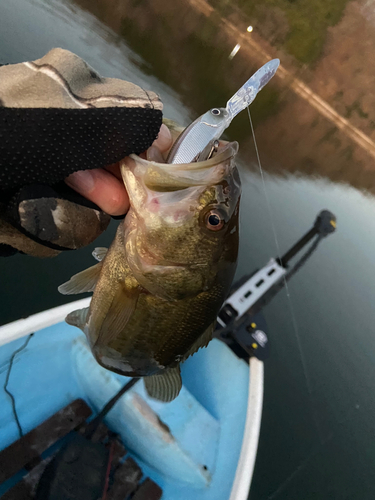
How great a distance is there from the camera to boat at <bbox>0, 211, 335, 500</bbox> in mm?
2580

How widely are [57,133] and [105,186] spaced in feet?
0.97

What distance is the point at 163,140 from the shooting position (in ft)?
4.81

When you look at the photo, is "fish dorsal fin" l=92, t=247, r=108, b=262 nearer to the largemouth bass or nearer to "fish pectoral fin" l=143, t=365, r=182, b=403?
the largemouth bass

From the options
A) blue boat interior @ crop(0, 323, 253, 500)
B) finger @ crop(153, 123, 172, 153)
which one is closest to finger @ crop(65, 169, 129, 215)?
finger @ crop(153, 123, 172, 153)

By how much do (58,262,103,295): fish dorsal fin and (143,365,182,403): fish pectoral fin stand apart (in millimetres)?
719

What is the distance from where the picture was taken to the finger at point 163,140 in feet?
4.77

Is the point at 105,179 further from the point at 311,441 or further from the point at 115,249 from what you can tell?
the point at 311,441

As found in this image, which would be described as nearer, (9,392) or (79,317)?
(79,317)

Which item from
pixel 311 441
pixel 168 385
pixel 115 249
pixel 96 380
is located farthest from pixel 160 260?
pixel 311 441

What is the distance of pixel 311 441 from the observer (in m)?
5.32

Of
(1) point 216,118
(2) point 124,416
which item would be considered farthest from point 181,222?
(2) point 124,416

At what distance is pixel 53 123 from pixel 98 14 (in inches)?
564

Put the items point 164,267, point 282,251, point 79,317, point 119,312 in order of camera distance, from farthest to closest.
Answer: point 282,251 → point 79,317 → point 119,312 → point 164,267

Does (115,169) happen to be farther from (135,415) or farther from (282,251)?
(282,251)
